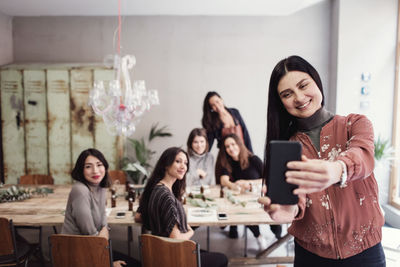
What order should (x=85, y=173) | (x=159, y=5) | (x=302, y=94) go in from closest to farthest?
(x=302, y=94), (x=85, y=173), (x=159, y=5)

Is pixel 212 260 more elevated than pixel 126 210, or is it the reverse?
pixel 126 210

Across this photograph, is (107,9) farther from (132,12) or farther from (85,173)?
(85,173)

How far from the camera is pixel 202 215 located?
117 inches

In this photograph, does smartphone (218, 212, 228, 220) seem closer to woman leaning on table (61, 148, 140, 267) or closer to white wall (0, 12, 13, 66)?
woman leaning on table (61, 148, 140, 267)

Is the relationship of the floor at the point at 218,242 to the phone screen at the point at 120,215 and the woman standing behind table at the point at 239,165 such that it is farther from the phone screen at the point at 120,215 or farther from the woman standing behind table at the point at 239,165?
the phone screen at the point at 120,215

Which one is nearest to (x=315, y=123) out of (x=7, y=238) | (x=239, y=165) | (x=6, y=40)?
(x=7, y=238)

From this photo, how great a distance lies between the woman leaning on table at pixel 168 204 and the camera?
237 centimetres

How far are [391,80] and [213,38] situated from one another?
3270 millimetres

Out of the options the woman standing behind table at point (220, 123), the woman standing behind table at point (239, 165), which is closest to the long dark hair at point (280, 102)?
the woman standing behind table at point (239, 165)

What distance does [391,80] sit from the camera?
17.7ft

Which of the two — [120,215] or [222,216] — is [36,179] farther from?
[222,216]

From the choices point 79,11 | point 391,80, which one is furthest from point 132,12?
point 391,80

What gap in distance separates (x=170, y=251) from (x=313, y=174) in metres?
1.57

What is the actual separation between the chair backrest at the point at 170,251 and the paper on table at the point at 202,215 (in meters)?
0.73
